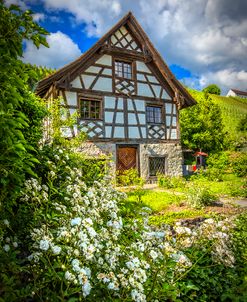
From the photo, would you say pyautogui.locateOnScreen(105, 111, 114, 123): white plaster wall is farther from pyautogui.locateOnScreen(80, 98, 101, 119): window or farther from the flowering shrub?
the flowering shrub

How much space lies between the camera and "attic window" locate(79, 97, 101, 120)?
13.5m

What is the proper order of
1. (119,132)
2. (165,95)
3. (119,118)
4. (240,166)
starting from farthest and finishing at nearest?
(240,166), (165,95), (119,118), (119,132)

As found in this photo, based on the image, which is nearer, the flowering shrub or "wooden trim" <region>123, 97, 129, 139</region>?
the flowering shrub

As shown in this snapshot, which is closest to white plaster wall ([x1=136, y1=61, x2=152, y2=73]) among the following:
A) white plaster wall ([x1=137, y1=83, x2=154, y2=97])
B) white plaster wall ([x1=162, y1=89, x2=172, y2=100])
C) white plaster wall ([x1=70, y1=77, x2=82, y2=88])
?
white plaster wall ([x1=137, y1=83, x2=154, y2=97])

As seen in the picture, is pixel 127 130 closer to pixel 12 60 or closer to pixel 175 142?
pixel 175 142

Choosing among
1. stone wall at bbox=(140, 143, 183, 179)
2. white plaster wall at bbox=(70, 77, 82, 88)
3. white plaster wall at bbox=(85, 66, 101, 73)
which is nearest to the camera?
white plaster wall at bbox=(70, 77, 82, 88)

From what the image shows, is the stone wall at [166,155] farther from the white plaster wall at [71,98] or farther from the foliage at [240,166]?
the white plaster wall at [71,98]

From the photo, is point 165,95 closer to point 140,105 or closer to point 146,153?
point 140,105

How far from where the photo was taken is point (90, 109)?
13.6 m

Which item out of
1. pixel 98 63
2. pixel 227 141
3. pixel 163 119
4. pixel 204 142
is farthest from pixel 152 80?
pixel 227 141

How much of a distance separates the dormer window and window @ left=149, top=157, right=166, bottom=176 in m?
4.99

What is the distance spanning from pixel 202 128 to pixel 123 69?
40.0 ft

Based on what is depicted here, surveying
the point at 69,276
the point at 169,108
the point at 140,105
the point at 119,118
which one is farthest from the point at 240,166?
the point at 69,276

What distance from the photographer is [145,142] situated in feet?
48.9
